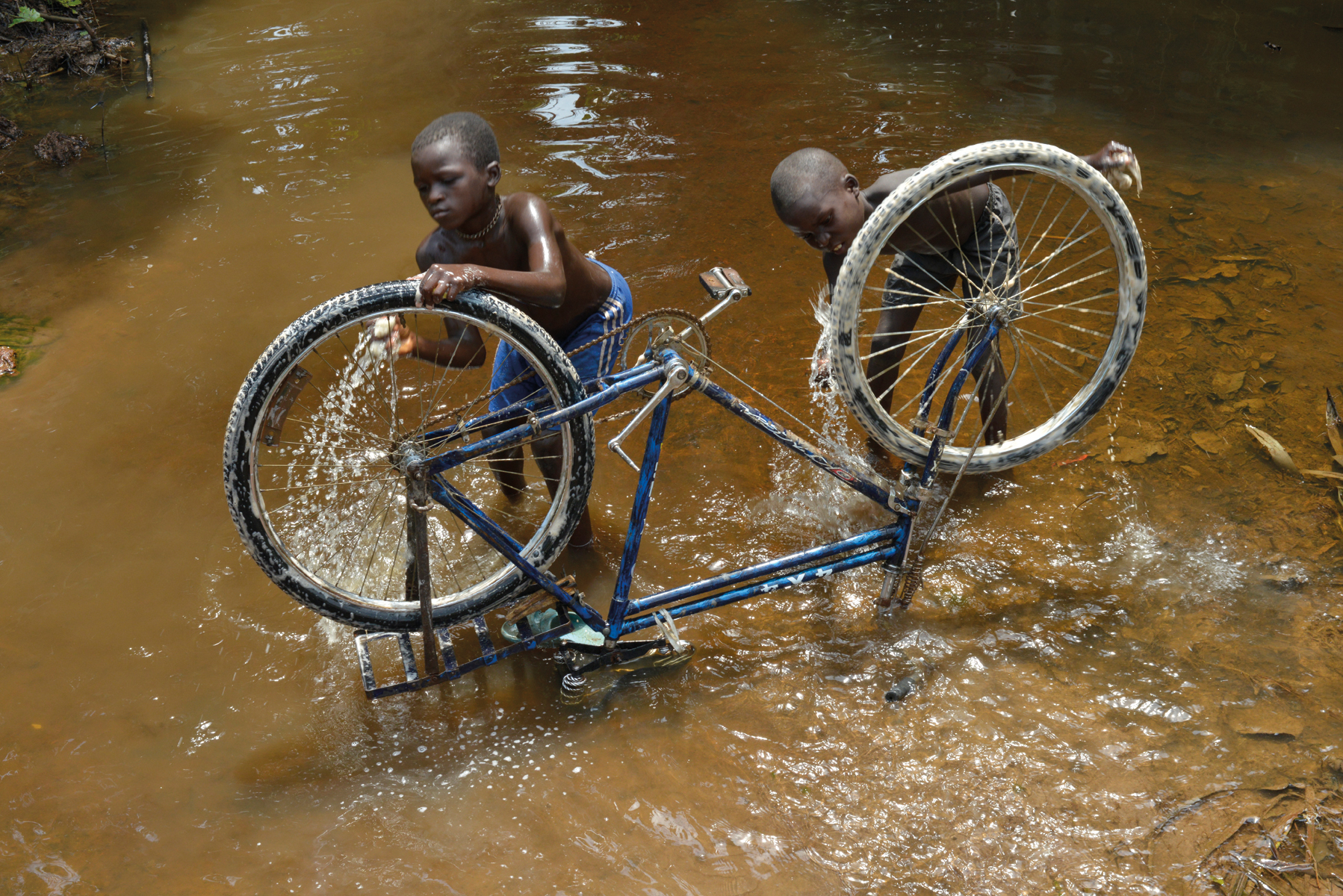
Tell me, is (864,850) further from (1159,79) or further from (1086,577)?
(1159,79)

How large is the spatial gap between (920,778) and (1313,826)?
0.98 metres

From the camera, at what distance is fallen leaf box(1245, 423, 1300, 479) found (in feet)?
11.1

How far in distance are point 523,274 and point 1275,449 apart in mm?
2982

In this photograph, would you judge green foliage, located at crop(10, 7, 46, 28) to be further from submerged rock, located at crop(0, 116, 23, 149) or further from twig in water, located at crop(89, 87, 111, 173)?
submerged rock, located at crop(0, 116, 23, 149)

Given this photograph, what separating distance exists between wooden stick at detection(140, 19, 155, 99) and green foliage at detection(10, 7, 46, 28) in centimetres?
76

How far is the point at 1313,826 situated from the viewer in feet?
7.48

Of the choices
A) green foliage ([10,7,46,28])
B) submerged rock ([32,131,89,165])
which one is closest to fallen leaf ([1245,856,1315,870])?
submerged rock ([32,131,89,165])

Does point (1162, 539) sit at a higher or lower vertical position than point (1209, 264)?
lower

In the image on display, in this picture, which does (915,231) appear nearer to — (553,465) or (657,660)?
(553,465)

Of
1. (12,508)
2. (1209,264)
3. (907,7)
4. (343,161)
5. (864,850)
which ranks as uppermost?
(907,7)

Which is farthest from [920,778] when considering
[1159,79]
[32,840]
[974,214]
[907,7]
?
[907,7]

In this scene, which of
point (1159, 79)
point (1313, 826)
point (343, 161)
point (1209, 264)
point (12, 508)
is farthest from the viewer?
point (1159, 79)

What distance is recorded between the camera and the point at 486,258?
2.69 m

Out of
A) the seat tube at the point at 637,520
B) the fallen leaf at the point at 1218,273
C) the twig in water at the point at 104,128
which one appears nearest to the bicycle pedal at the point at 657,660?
the seat tube at the point at 637,520
